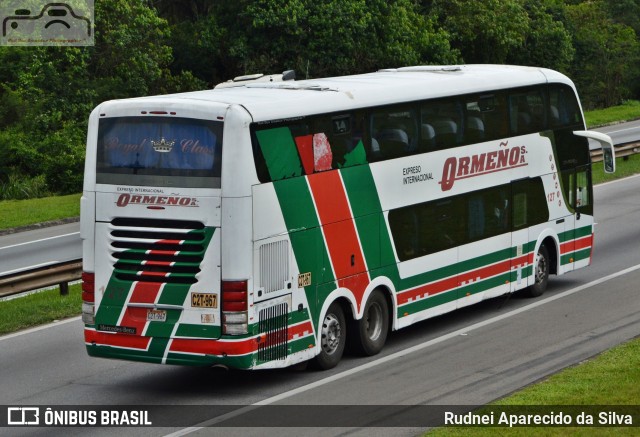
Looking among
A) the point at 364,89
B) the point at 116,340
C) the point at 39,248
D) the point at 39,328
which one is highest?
the point at 364,89

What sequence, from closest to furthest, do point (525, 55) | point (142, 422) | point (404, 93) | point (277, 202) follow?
point (142, 422) < point (277, 202) < point (404, 93) < point (525, 55)

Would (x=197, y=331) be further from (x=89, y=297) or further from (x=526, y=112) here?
(x=526, y=112)

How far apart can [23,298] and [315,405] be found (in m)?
8.83

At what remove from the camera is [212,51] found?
167ft

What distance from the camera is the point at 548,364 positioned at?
1555 centimetres

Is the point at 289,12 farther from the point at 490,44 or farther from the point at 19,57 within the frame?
the point at 490,44

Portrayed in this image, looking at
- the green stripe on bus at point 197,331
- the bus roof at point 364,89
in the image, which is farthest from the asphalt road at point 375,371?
the bus roof at point 364,89

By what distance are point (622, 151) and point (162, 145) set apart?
87.0 feet

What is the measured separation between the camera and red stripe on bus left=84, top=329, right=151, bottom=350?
14.3 m

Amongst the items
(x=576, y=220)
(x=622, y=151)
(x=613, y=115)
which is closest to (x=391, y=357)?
(x=576, y=220)

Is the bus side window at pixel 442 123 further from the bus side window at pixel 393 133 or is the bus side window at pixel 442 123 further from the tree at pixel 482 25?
the tree at pixel 482 25

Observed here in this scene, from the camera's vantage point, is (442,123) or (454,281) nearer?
(442,123)

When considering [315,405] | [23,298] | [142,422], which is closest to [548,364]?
[315,405]

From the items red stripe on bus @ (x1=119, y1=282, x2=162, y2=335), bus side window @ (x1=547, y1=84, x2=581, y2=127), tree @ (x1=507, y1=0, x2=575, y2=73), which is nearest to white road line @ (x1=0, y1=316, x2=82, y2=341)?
red stripe on bus @ (x1=119, y1=282, x2=162, y2=335)
